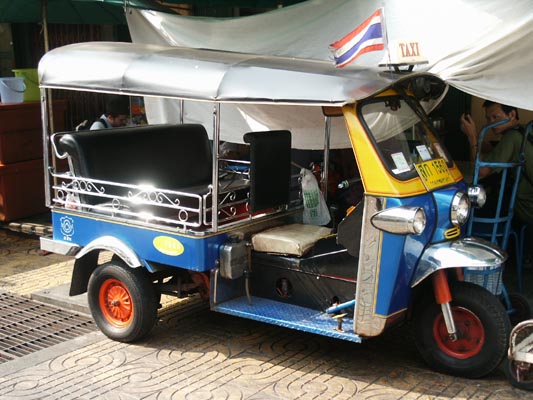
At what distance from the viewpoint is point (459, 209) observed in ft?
15.6

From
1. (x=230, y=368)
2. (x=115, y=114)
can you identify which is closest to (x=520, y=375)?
(x=230, y=368)

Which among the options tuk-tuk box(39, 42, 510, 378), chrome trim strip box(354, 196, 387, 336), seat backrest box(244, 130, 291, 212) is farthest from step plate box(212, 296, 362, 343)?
seat backrest box(244, 130, 291, 212)

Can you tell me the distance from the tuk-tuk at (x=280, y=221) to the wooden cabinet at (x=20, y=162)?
2.72 metres

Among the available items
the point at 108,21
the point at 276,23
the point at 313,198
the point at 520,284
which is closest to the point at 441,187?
the point at 313,198

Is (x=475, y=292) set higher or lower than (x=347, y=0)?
lower

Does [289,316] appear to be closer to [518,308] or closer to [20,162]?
[518,308]

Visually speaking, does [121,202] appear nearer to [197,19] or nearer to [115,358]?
[115,358]

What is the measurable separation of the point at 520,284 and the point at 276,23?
10.3 ft

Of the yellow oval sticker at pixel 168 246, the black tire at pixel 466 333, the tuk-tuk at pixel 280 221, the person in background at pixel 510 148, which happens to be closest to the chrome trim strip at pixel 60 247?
the tuk-tuk at pixel 280 221

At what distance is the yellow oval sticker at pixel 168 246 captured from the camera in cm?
504

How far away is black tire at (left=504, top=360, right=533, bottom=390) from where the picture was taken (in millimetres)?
4539

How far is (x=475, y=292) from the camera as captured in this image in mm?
4574

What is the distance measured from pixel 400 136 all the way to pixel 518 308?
1.66 m

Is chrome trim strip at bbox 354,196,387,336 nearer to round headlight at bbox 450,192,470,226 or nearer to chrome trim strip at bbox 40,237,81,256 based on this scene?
round headlight at bbox 450,192,470,226
